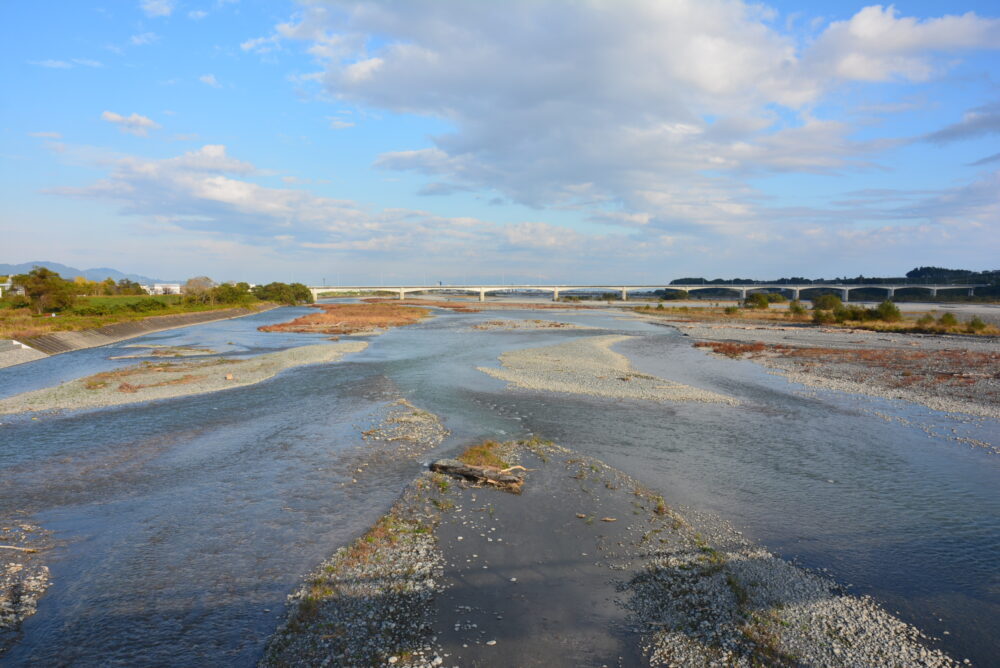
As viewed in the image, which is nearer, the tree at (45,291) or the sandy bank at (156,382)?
the sandy bank at (156,382)

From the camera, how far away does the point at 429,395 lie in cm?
2498

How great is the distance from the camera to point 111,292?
357 ft

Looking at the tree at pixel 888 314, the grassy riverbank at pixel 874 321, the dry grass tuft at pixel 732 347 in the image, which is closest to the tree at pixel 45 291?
the dry grass tuft at pixel 732 347

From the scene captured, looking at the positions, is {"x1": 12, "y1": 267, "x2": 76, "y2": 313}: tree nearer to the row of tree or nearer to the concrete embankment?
the row of tree

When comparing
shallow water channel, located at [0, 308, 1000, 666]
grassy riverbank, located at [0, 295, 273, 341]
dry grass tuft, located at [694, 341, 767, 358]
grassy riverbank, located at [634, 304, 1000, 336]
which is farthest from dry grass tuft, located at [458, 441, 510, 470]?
grassy riverbank, located at [634, 304, 1000, 336]

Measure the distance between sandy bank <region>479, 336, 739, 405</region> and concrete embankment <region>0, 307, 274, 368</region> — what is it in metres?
33.4

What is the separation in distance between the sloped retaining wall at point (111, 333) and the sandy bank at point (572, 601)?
44045 mm

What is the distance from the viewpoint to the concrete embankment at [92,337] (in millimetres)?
35750

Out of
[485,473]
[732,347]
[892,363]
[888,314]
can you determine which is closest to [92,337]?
[485,473]

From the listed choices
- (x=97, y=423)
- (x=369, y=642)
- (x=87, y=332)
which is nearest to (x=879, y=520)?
(x=369, y=642)

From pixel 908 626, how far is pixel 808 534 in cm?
308

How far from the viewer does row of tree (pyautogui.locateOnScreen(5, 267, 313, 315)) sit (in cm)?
5719

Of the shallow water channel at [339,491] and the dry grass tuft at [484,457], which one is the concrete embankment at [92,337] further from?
the dry grass tuft at [484,457]

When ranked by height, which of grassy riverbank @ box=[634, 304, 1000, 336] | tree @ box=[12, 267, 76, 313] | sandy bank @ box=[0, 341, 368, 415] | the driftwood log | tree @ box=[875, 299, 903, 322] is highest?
tree @ box=[12, 267, 76, 313]
